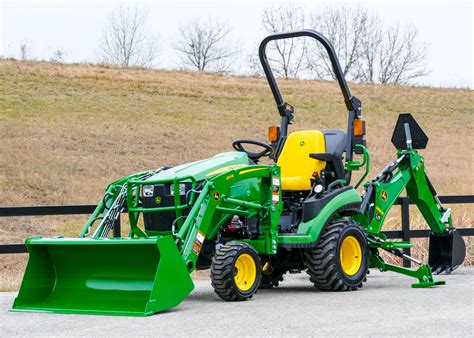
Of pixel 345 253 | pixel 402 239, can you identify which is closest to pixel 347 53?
pixel 402 239

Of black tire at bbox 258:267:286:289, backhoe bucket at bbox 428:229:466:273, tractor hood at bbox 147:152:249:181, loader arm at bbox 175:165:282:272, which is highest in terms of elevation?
tractor hood at bbox 147:152:249:181

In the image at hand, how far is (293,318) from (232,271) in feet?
3.62

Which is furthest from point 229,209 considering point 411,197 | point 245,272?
point 411,197

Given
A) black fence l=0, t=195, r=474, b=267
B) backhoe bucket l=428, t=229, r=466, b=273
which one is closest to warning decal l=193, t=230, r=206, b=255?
black fence l=0, t=195, r=474, b=267

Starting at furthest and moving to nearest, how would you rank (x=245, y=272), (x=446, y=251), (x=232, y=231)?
(x=446, y=251) → (x=232, y=231) → (x=245, y=272)

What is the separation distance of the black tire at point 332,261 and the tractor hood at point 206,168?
4.04 feet

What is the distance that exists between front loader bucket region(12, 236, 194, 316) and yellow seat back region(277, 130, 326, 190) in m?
2.38

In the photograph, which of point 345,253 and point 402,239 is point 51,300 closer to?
point 345,253

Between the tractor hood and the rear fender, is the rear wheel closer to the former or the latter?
the rear fender

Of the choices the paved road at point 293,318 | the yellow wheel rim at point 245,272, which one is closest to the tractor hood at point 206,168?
the yellow wheel rim at point 245,272

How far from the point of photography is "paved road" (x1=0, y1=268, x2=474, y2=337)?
7668 millimetres

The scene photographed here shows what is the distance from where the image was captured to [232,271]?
925cm

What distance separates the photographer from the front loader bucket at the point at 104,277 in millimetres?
8633

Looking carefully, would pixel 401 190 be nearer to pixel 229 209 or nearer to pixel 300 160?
pixel 300 160
